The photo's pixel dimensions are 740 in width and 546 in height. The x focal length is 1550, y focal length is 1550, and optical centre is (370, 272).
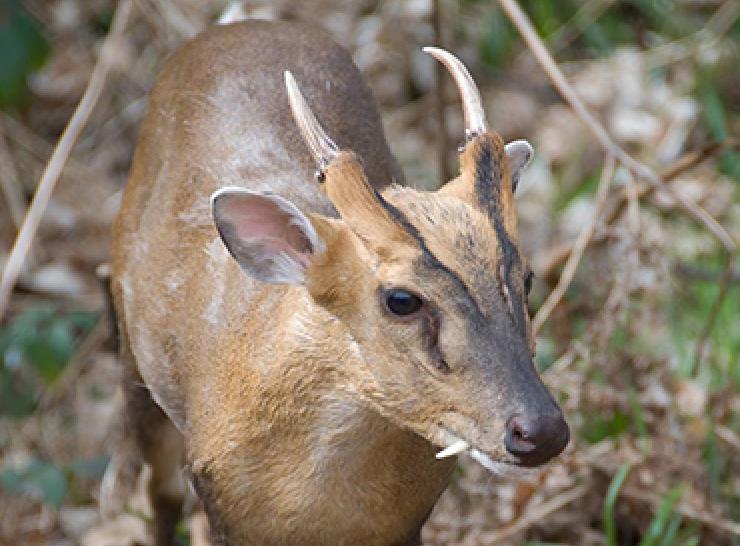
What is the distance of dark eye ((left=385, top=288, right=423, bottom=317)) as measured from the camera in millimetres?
3461

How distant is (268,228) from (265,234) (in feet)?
0.05

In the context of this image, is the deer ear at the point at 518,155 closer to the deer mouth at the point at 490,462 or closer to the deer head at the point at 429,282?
the deer head at the point at 429,282

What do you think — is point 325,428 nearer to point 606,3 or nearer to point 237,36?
→ point 237,36

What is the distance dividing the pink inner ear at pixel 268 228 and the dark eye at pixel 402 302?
29 centimetres

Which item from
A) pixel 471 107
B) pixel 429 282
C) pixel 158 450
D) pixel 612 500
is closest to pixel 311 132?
pixel 471 107

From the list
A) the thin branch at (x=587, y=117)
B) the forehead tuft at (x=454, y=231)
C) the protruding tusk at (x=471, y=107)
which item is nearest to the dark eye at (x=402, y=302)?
the forehead tuft at (x=454, y=231)

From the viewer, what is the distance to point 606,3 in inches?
321

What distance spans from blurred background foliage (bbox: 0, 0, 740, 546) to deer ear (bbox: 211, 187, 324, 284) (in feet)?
5.12

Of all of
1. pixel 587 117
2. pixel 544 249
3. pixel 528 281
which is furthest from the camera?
pixel 544 249

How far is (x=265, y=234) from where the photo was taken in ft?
12.2

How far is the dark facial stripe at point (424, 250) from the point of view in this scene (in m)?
3.40

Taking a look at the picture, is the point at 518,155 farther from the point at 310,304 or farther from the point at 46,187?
the point at 46,187

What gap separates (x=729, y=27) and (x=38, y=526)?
4.35 metres

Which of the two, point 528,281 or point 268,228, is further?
point 268,228
